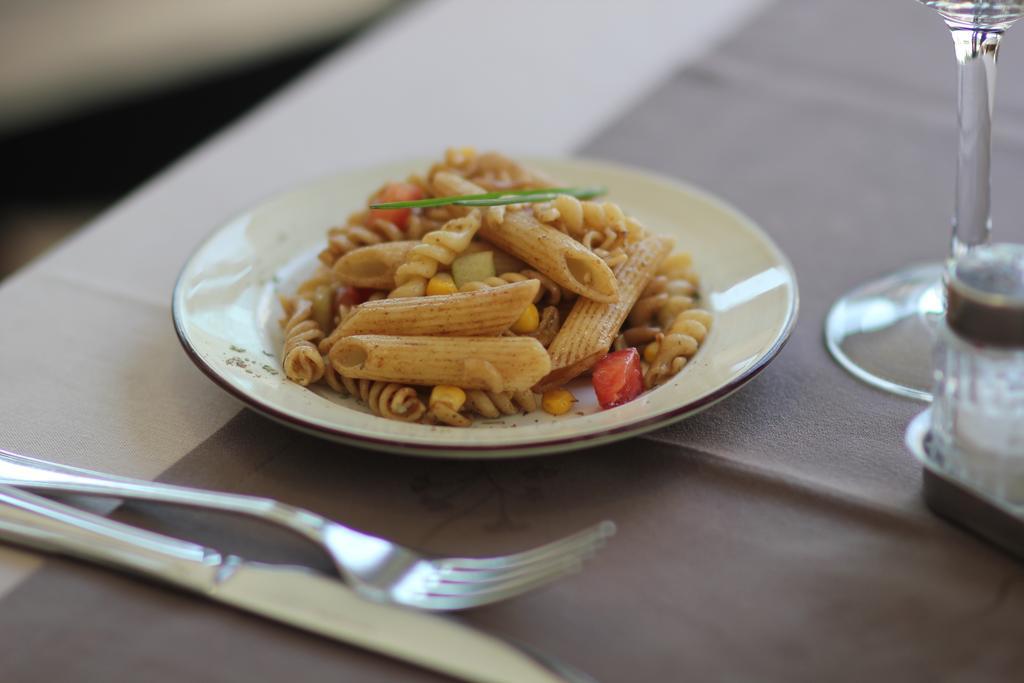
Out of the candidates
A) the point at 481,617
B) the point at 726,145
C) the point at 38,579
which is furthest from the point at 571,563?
the point at 726,145

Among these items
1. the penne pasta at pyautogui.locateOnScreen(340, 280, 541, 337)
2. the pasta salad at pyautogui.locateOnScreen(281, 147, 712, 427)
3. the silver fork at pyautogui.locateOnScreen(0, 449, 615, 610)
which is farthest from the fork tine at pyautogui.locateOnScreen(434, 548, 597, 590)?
the penne pasta at pyautogui.locateOnScreen(340, 280, 541, 337)

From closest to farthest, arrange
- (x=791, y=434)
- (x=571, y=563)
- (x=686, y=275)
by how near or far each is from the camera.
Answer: (x=571, y=563) → (x=791, y=434) → (x=686, y=275)

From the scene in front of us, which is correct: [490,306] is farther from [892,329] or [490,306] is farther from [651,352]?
[892,329]

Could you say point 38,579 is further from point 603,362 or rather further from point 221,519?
point 603,362

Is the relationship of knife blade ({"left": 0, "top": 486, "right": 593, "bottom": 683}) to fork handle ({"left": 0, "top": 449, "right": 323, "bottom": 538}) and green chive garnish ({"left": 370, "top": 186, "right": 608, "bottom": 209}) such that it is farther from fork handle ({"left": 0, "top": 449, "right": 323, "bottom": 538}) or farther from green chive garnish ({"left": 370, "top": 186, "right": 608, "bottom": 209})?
green chive garnish ({"left": 370, "top": 186, "right": 608, "bottom": 209})

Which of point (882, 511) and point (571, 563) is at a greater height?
point (571, 563)
